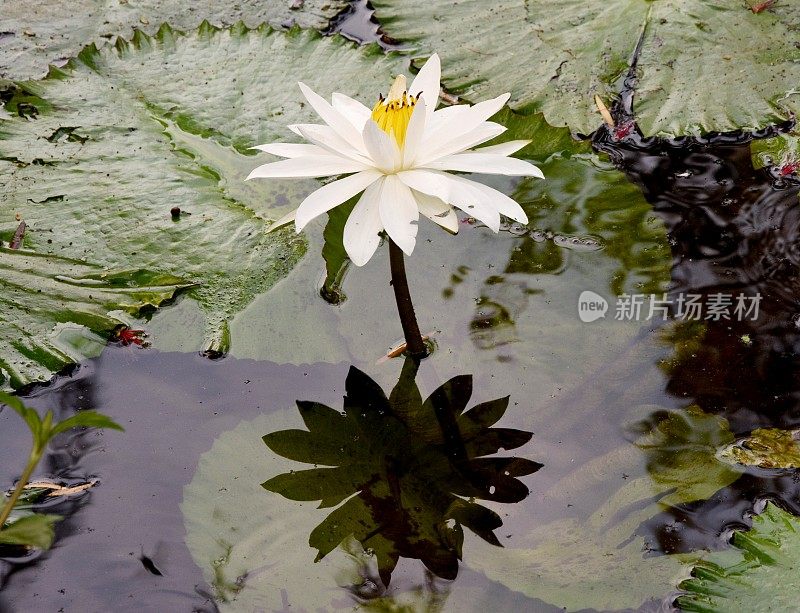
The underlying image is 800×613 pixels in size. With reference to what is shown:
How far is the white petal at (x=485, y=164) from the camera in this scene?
180 centimetres

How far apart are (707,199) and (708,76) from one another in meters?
0.46

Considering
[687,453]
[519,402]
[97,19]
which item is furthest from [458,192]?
[97,19]

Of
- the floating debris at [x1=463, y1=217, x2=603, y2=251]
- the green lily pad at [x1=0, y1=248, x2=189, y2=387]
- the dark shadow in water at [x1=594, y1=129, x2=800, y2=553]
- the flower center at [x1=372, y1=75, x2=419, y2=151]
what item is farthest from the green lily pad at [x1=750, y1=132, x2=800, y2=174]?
the green lily pad at [x1=0, y1=248, x2=189, y2=387]

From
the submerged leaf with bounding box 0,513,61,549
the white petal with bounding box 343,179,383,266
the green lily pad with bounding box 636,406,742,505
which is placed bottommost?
the submerged leaf with bounding box 0,513,61,549

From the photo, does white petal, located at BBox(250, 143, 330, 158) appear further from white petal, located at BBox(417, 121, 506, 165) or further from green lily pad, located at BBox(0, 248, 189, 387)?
green lily pad, located at BBox(0, 248, 189, 387)

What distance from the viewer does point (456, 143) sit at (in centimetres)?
183

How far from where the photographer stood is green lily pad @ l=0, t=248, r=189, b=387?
6.47 feet

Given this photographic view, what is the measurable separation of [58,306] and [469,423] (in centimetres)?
110

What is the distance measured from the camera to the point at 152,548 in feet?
5.75

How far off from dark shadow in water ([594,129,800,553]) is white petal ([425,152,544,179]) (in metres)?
0.67

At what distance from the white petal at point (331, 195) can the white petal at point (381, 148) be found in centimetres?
4

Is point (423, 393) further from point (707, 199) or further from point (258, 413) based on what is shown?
point (707, 199)

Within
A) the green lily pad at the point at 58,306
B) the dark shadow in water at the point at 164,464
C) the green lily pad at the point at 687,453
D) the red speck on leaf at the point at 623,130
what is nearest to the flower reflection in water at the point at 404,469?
the dark shadow in water at the point at 164,464

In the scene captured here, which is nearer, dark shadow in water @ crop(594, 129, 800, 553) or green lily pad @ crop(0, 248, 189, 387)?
dark shadow in water @ crop(594, 129, 800, 553)
